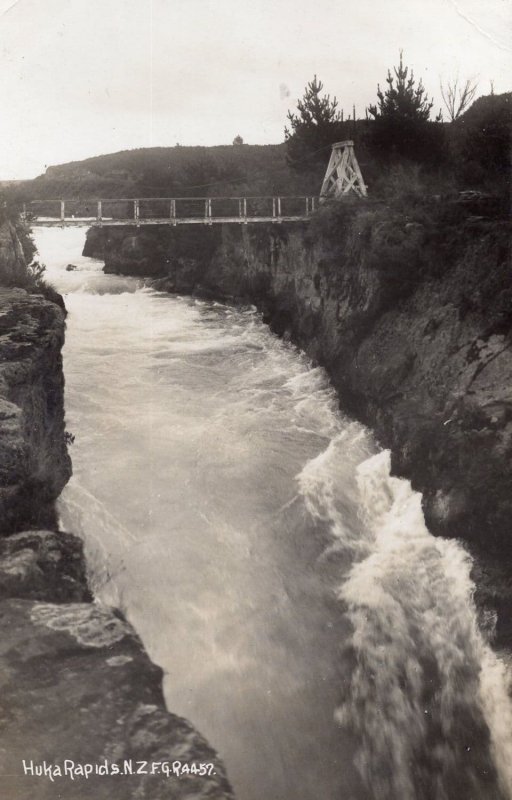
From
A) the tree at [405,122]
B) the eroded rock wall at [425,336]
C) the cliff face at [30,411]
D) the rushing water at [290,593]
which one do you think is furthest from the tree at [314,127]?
the cliff face at [30,411]

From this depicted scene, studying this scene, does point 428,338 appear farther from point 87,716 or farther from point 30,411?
point 87,716

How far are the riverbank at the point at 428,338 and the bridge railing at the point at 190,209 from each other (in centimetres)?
294

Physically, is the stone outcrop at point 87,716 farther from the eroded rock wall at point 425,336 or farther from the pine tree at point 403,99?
the pine tree at point 403,99

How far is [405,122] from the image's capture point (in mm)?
21422

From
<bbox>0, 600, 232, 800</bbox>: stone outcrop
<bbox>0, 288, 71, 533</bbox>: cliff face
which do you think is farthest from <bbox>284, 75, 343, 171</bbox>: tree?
<bbox>0, 600, 232, 800</bbox>: stone outcrop

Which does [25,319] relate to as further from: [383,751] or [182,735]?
[383,751]

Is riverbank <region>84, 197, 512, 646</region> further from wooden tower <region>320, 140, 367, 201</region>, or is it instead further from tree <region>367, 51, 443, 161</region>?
tree <region>367, 51, 443, 161</region>

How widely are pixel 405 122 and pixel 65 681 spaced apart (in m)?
22.4

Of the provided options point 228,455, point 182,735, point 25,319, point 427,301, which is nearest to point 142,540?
point 228,455

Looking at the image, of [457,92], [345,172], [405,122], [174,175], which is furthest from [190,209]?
[457,92]

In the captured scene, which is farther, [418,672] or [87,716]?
[418,672]

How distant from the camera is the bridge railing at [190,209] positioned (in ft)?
64.8

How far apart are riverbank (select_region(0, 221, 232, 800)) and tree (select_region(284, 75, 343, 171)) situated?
22508mm

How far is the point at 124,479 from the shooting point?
10.7 m
